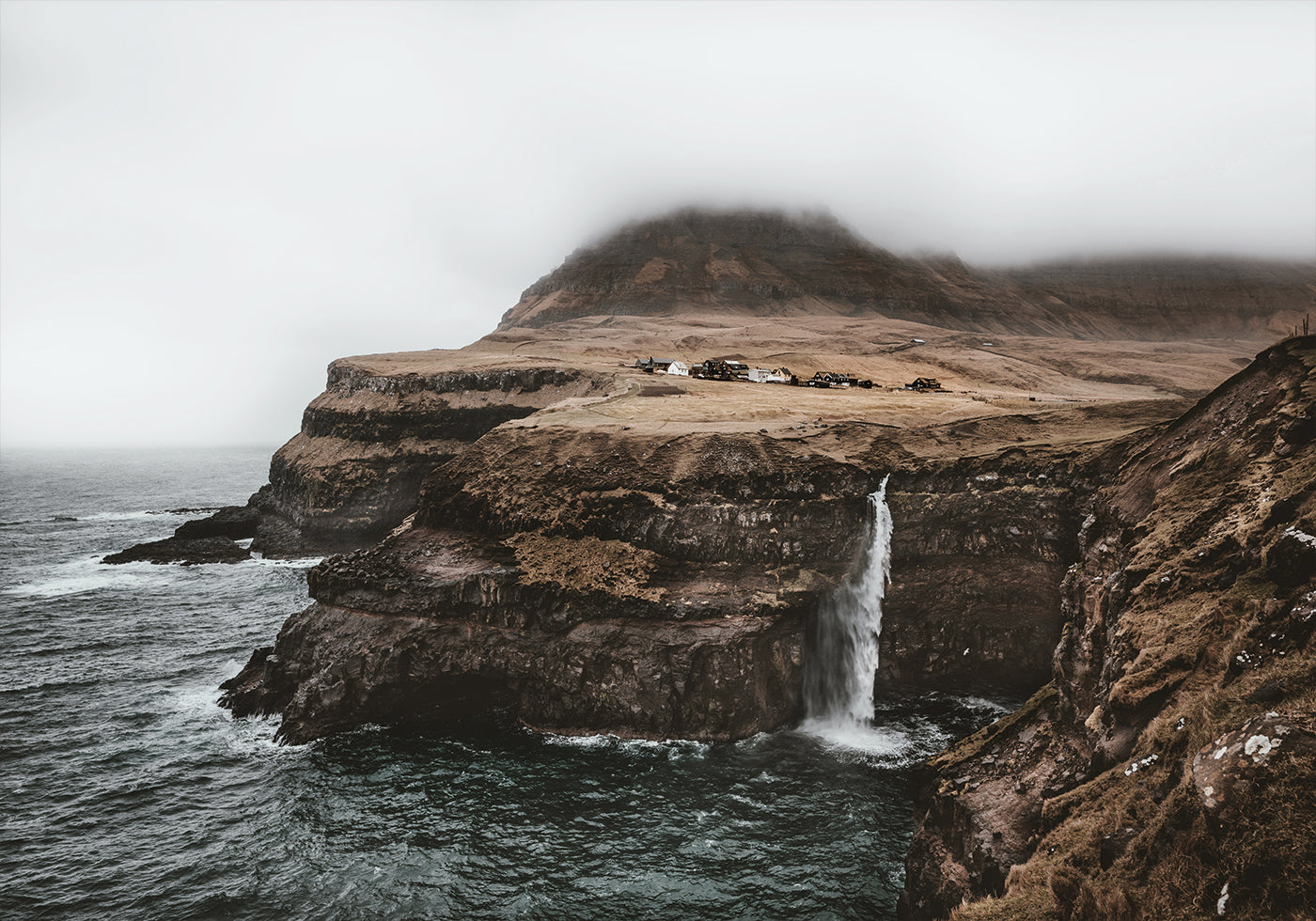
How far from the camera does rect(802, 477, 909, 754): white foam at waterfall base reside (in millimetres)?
36375

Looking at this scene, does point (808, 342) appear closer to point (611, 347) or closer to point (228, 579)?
point (611, 347)

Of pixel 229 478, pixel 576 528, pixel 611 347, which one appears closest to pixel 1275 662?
pixel 576 528

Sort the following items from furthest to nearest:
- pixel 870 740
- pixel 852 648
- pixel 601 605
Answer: pixel 852 648 < pixel 601 605 < pixel 870 740

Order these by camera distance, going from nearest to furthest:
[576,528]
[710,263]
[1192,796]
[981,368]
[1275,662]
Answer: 1. [1192,796]
2. [1275,662]
3. [576,528]
4. [981,368]
5. [710,263]

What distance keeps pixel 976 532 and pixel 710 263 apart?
156889 millimetres

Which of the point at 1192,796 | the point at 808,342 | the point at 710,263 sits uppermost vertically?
the point at 710,263

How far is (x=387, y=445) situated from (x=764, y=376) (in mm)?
45705

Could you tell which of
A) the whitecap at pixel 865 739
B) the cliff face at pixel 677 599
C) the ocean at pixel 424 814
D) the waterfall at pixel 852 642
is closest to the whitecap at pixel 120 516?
the ocean at pixel 424 814

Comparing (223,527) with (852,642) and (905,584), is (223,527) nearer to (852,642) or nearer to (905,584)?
(852,642)

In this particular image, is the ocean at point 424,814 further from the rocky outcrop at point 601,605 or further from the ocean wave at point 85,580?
the ocean wave at point 85,580

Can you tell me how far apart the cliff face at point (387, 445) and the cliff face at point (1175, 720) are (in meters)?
58.4

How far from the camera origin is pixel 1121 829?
12227 millimetres

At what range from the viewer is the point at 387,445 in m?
82.3

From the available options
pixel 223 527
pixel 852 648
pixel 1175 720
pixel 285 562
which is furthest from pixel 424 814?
pixel 223 527
